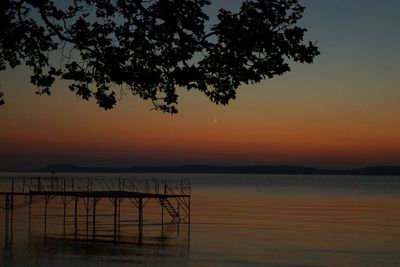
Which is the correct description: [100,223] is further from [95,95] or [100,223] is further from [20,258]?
[95,95]

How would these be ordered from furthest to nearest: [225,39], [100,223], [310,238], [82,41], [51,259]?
[100,223], [310,238], [51,259], [82,41], [225,39]

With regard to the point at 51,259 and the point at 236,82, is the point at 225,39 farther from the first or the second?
the point at 51,259

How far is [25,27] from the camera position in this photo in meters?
14.3

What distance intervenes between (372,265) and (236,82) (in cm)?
2320

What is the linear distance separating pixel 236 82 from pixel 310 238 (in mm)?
34311

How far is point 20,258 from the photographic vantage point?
109 ft

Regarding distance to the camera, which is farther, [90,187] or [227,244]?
[90,187]

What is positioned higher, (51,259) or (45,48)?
(45,48)

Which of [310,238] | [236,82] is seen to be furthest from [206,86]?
[310,238]

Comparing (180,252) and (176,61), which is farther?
(180,252)

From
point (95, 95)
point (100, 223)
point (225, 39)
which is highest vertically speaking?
point (225, 39)

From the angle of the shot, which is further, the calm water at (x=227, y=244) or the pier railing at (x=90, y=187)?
the pier railing at (x=90, y=187)

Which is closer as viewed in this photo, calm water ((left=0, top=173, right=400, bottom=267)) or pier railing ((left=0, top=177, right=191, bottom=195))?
calm water ((left=0, top=173, right=400, bottom=267))

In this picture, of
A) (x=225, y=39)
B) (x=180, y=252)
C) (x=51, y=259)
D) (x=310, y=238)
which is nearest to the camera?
(x=225, y=39)
